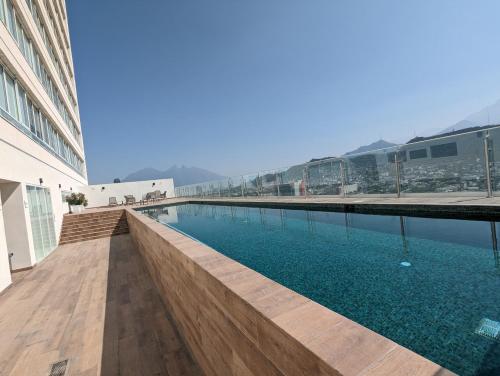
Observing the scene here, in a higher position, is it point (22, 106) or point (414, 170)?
point (22, 106)

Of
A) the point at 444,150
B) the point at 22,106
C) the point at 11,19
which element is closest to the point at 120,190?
the point at 22,106

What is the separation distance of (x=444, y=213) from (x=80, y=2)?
18108mm

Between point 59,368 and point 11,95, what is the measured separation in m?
7.24

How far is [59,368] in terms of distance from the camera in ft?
7.80

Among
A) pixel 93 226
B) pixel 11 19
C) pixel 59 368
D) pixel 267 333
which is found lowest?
pixel 59 368

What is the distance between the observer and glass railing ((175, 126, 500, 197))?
5613mm

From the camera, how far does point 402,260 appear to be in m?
3.81

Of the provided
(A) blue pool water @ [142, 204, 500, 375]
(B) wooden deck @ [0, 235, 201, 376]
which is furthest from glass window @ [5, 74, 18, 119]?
(A) blue pool water @ [142, 204, 500, 375]

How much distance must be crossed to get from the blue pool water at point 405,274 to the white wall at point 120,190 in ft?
69.9

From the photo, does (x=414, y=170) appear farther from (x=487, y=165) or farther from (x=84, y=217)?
(x=84, y=217)

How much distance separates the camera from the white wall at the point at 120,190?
23531mm

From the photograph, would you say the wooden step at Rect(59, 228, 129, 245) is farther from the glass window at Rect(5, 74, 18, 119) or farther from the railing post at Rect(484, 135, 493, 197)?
the railing post at Rect(484, 135, 493, 197)

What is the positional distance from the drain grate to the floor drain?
140 inches

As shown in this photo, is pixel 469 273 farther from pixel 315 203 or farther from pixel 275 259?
pixel 315 203
